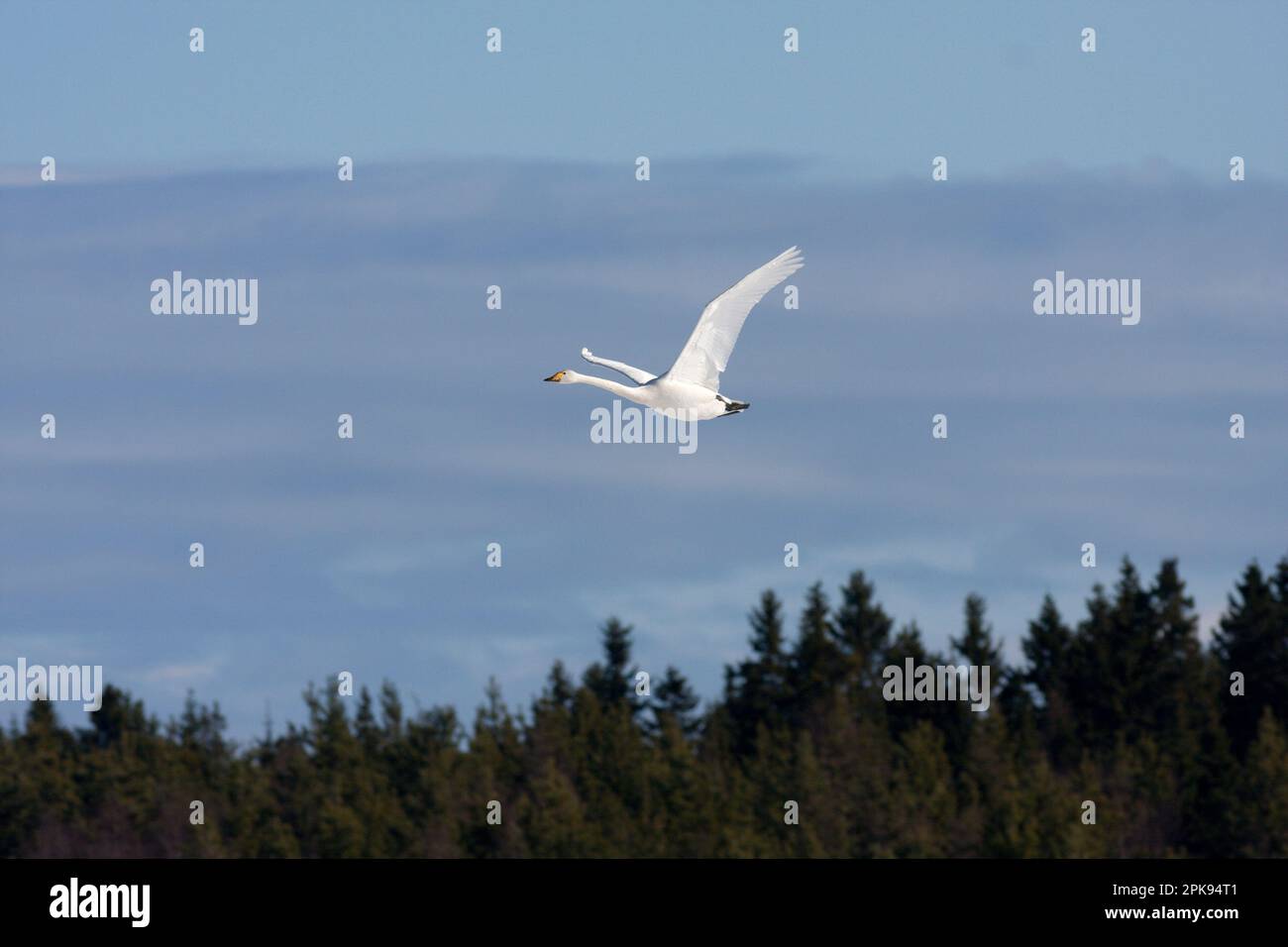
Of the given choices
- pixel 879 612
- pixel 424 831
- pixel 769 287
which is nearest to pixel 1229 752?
pixel 879 612

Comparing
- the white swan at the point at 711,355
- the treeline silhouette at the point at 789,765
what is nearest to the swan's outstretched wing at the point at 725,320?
the white swan at the point at 711,355

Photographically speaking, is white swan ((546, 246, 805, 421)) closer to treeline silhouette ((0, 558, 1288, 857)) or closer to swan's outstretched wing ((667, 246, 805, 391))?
swan's outstretched wing ((667, 246, 805, 391))

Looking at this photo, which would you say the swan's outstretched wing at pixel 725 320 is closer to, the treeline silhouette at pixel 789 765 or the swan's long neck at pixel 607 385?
the swan's long neck at pixel 607 385

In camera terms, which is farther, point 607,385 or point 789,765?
point 789,765

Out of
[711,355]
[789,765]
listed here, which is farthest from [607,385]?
[789,765]

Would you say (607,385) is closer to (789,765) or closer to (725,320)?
(725,320)

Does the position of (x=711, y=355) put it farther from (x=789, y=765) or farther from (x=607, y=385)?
(x=789, y=765)
